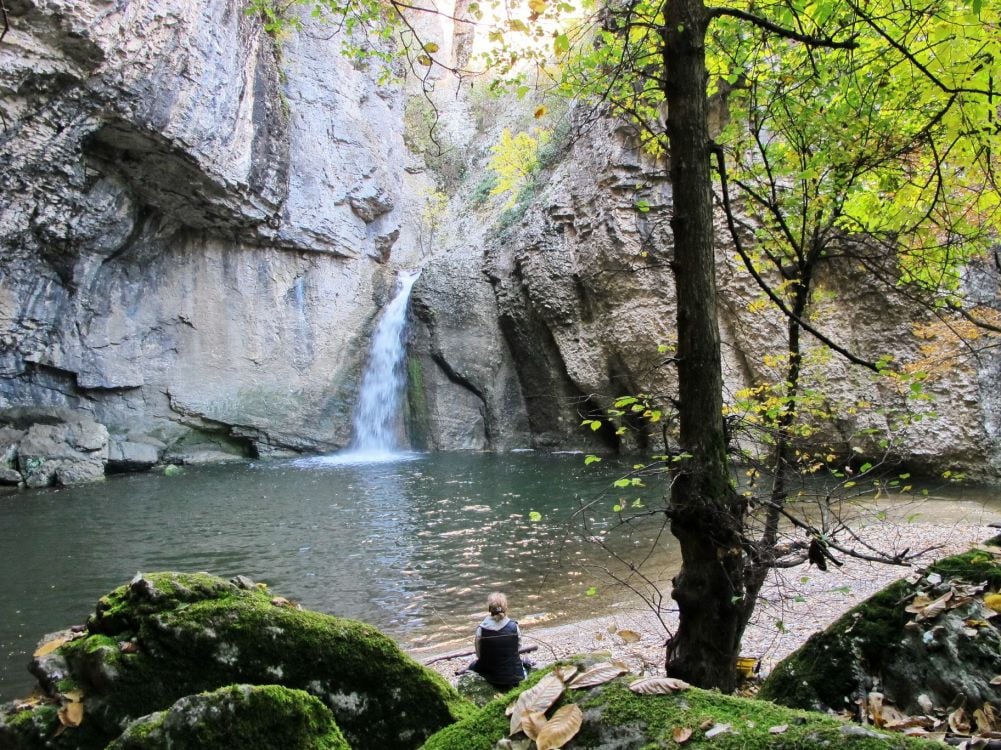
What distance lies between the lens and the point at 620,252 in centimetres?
2023

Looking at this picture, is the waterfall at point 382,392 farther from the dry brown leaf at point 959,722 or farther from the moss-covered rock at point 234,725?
the dry brown leaf at point 959,722

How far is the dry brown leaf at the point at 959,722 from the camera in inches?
82.4

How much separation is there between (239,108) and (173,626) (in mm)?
A: 21999

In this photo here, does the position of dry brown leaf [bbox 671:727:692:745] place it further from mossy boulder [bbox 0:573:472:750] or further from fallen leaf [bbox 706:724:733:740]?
mossy boulder [bbox 0:573:472:750]

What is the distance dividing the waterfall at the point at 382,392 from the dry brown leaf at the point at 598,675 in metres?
24.0

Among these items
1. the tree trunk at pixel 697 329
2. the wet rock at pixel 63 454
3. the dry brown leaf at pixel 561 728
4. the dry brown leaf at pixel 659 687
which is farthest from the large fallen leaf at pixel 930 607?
the wet rock at pixel 63 454

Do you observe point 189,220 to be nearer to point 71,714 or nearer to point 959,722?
point 71,714

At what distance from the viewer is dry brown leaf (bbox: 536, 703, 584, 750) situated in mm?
1561

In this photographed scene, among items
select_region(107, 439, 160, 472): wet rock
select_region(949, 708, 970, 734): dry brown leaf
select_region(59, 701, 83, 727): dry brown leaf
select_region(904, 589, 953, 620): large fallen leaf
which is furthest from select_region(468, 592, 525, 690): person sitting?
select_region(107, 439, 160, 472): wet rock

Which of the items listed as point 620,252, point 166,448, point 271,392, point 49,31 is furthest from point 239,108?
point 620,252

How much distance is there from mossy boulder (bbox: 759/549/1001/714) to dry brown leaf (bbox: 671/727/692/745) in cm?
150

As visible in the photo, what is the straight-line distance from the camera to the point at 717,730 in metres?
1.45

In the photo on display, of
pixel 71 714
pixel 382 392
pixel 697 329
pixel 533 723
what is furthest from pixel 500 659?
pixel 382 392

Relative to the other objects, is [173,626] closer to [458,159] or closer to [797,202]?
[797,202]
